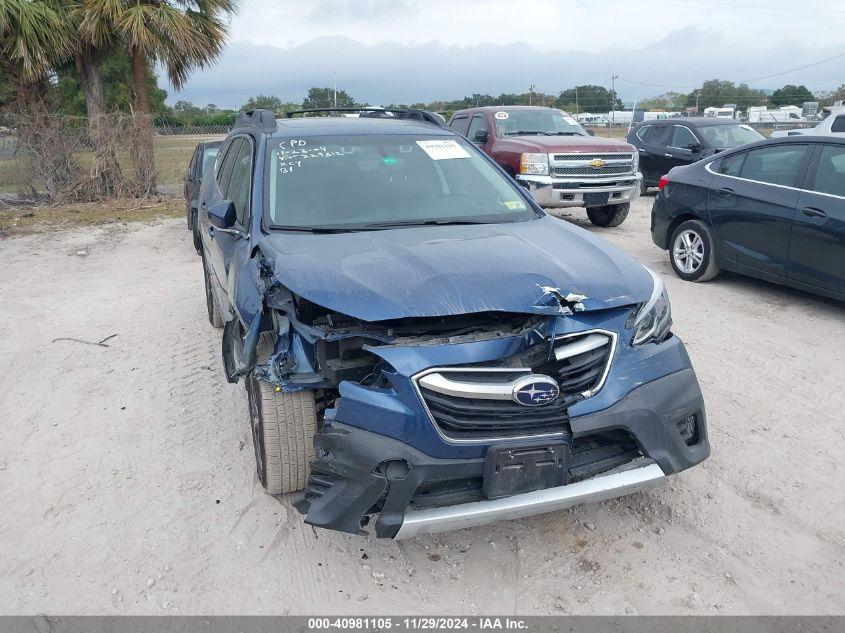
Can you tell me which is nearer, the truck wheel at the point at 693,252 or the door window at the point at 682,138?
the truck wheel at the point at 693,252

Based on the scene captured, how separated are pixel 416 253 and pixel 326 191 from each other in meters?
1.00

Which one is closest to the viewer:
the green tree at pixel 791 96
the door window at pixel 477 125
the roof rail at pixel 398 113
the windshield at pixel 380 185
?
the windshield at pixel 380 185

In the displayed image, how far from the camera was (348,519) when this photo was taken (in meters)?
2.53

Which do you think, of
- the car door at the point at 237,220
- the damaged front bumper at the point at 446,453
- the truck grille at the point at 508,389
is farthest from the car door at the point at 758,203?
the car door at the point at 237,220

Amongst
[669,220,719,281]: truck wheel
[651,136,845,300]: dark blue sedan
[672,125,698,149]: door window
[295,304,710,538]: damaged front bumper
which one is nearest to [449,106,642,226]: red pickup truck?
[651,136,845,300]: dark blue sedan

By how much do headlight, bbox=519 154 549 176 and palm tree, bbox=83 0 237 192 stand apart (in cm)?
882

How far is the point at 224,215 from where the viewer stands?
377 centimetres

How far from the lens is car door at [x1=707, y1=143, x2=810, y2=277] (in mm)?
6098

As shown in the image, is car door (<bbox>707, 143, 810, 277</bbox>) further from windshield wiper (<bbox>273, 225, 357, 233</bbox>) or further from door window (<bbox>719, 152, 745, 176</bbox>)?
windshield wiper (<bbox>273, 225, 357, 233</bbox>)

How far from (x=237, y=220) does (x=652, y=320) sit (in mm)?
2366

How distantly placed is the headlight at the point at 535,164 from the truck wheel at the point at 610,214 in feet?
4.56

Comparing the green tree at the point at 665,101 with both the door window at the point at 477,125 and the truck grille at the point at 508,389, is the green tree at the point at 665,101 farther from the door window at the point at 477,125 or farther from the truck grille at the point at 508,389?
the truck grille at the point at 508,389

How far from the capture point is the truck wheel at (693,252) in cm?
694
